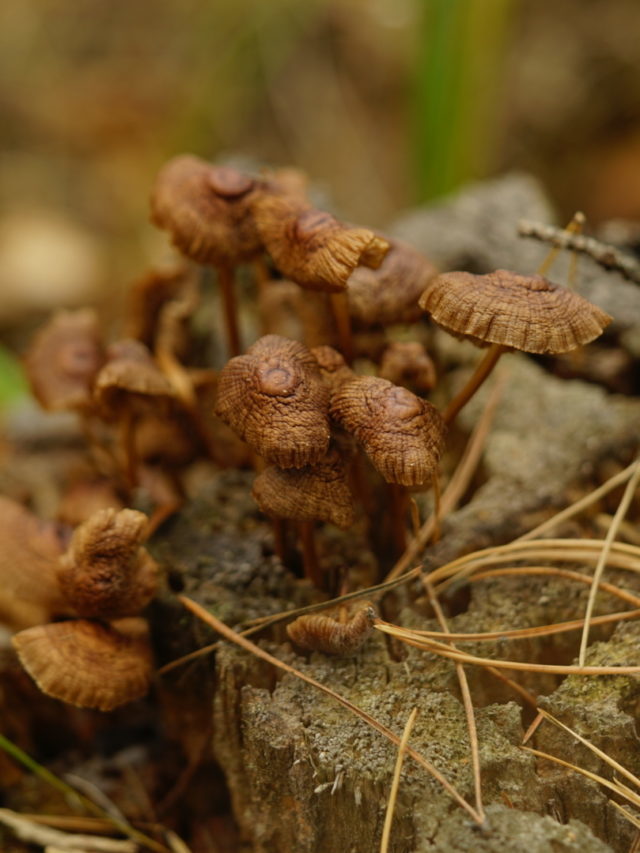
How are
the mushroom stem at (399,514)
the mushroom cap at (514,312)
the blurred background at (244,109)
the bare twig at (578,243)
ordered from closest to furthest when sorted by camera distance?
the mushroom cap at (514,312)
the mushroom stem at (399,514)
the bare twig at (578,243)
the blurred background at (244,109)

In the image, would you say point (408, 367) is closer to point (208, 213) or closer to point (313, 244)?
point (313, 244)

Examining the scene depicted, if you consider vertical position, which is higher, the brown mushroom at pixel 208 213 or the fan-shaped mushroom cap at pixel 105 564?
the brown mushroom at pixel 208 213

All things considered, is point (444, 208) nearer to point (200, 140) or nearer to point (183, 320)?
point (183, 320)

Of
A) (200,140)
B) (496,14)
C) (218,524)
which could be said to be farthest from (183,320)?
(200,140)

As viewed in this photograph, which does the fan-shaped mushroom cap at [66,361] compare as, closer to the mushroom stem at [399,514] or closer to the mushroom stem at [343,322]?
the mushroom stem at [343,322]

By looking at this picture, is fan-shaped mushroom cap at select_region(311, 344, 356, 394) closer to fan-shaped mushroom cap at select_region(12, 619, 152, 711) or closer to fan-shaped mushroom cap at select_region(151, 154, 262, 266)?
fan-shaped mushroom cap at select_region(151, 154, 262, 266)

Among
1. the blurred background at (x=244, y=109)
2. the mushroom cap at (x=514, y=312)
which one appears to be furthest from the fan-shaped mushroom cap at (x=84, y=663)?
the blurred background at (x=244, y=109)

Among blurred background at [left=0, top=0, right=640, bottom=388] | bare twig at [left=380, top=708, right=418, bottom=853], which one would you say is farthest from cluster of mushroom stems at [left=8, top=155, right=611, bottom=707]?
blurred background at [left=0, top=0, right=640, bottom=388]
